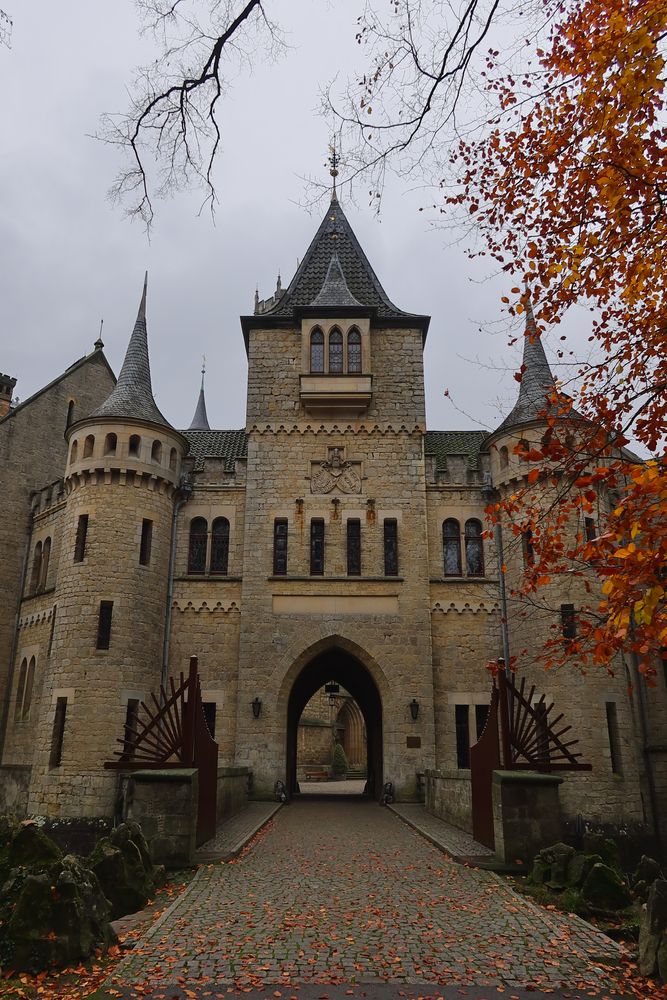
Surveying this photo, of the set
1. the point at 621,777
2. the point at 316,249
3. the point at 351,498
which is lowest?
the point at 621,777

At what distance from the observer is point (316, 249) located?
2775 cm

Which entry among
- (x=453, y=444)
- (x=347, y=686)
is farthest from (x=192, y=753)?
(x=347, y=686)

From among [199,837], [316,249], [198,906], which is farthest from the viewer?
[316,249]

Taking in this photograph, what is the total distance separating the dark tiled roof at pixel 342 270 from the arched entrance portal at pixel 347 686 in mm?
11192

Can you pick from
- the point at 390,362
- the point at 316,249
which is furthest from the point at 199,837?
the point at 316,249

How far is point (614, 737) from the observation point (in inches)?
743

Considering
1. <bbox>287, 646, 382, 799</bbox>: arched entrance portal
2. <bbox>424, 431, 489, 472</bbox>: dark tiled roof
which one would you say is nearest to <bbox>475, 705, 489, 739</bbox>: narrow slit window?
<bbox>287, 646, 382, 799</bbox>: arched entrance portal

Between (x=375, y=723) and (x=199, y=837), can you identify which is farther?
(x=375, y=723)

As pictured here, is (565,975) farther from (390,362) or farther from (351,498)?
(390,362)

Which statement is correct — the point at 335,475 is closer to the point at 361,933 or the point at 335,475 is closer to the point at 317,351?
the point at 317,351

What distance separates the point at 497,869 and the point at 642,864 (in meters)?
2.14

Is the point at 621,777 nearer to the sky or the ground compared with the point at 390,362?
nearer to the ground

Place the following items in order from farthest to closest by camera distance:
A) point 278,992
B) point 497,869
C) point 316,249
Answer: point 316,249
point 497,869
point 278,992

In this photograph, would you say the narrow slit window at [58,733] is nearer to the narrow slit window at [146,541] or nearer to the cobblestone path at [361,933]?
the narrow slit window at [146,541]
